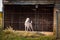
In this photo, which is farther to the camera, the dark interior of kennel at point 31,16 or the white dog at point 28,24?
the dark interior of kennel at point 31,16

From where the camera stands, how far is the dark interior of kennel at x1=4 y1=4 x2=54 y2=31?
19422 millimetres

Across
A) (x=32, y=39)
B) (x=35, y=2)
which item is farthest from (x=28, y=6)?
(x=32, y=39)

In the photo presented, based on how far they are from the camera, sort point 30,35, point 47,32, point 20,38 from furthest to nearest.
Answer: point 47,32 < point 30,35 < point 20,38

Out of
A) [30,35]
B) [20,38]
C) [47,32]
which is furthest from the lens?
[47,32]

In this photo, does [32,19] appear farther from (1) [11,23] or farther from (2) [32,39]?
(2) [32,39]

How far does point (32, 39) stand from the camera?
16.8m

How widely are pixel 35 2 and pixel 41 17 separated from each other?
3.45ft

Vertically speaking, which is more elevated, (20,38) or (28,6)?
(28,6)

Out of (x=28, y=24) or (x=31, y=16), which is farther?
(x=31, y=16)

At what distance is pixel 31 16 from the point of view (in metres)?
19.5

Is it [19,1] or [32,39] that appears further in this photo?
[19,1]

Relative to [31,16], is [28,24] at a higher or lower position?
lower

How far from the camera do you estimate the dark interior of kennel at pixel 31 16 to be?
765 inches

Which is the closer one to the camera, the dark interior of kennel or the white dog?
the white dog
